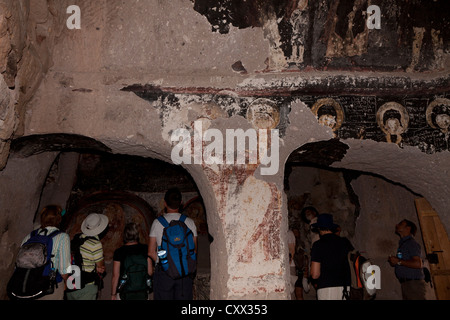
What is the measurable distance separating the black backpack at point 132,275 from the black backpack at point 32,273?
611mm

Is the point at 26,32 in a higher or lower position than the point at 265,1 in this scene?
lower

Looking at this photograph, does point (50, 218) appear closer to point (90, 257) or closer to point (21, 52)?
point (90, 257)

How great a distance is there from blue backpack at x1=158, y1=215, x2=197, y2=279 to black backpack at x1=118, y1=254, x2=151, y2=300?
0.30 metres

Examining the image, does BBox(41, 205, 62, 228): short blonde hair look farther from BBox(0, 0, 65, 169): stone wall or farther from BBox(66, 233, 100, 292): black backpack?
BBox(0, 0, 65, 169): stone wall

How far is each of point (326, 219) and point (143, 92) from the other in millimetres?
1931

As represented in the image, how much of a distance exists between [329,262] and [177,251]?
1.34 meters

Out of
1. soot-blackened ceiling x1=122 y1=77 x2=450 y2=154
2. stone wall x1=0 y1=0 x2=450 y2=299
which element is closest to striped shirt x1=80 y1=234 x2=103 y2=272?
stone wall x1=0 y1=0 x2=450 y2=299

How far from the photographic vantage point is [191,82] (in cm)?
294

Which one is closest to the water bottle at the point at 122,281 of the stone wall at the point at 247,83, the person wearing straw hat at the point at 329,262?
the stone wall at the point at 247,83

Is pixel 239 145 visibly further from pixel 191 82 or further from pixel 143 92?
pixel 143 92

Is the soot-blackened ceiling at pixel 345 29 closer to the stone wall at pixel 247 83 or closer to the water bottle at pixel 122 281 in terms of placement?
the stone wall at pixel 247 83

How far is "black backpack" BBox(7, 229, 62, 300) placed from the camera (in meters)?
2.63

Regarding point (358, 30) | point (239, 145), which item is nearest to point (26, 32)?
point (239, 145)

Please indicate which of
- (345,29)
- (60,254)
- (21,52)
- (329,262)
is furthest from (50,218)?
(345,29)
